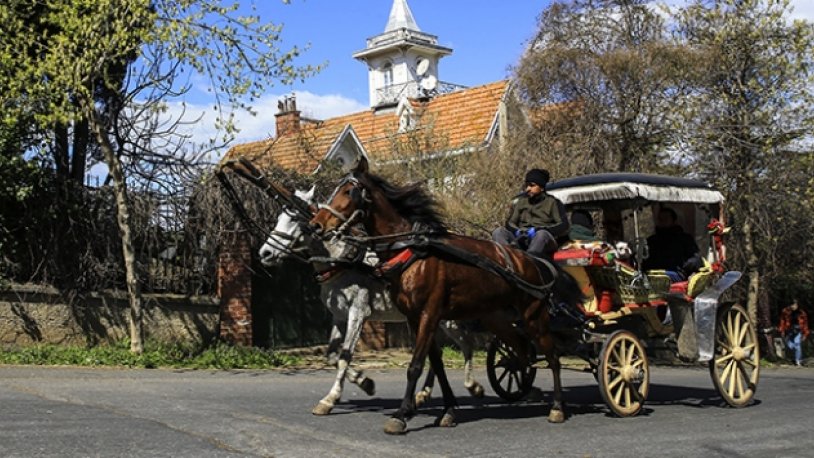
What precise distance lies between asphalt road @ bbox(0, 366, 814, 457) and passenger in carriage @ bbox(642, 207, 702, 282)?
1.81 meters

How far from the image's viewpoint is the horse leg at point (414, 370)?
9.23 m

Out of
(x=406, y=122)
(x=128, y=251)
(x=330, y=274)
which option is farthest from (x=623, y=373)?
(x=406, y=122)

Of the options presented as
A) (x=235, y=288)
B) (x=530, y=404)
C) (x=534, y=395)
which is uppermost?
(x=235, y=288)

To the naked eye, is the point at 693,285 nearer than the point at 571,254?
No

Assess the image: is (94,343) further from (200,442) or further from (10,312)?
(200,442)

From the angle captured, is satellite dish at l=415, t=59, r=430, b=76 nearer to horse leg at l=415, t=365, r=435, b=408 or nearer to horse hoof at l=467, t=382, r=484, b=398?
horse hoof at l=467, t=382, r=484, b=398

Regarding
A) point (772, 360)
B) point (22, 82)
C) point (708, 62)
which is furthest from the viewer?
point (772, 360)

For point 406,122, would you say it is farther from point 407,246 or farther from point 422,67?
point 422,67

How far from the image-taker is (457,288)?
10102 millimetres

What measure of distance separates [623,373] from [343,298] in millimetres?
3325

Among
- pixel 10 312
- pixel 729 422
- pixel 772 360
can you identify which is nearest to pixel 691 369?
pixel 772 360

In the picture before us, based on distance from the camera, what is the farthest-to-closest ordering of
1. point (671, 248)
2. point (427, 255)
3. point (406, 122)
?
1. point (406, 122)
2. point (671, 248)
3. point (427, 255)

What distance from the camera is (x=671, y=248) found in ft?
43.1

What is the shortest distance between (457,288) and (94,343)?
10.5 metres
